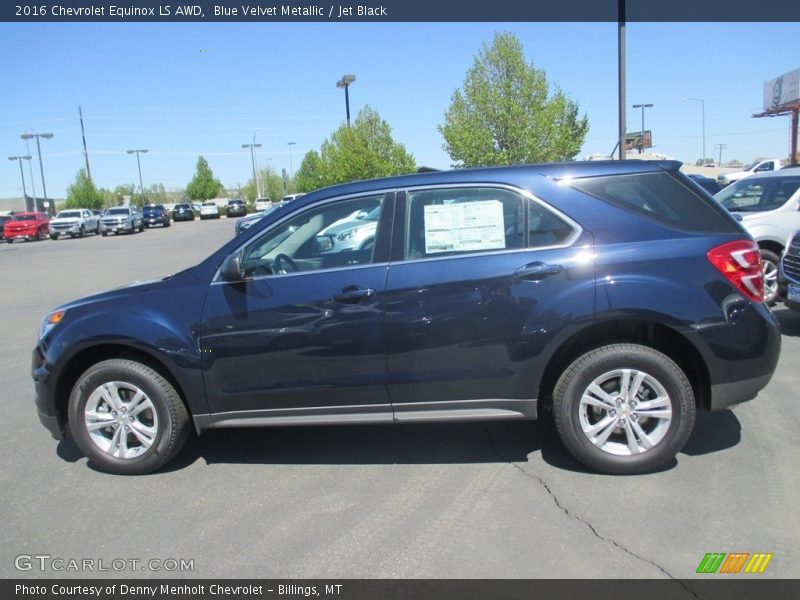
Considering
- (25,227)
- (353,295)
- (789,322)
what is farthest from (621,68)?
(25,227)

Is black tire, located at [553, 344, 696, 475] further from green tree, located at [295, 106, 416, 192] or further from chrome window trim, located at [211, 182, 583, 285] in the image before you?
green tree, located at [295, 106, 416, 192]

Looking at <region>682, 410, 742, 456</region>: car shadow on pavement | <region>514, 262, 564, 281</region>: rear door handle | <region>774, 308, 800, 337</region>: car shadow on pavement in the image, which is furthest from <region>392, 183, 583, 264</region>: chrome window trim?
<region>774, 308, 800, 337</region>: car shadow on pavement

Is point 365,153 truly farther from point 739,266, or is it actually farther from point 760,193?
point 739,266

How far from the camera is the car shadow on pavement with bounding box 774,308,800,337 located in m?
7.70

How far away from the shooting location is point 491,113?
2105cm

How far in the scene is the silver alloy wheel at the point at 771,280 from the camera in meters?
8.54

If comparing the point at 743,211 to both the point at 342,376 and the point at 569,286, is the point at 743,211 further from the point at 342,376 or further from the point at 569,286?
the point at 342,376

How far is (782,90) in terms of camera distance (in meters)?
58.2

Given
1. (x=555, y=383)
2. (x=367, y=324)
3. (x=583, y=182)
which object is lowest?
(x=555, y=383)

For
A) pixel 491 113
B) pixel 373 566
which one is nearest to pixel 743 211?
pixel 373 566

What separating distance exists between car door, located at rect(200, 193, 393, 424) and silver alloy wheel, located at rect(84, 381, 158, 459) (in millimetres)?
477

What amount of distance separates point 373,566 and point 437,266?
1.73 metres

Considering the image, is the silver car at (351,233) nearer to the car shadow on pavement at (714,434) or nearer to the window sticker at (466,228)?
the window sticker at (466,228)

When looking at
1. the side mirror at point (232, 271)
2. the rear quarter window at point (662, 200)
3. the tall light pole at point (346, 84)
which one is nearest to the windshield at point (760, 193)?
the rear quarter window at point (662, 200)
